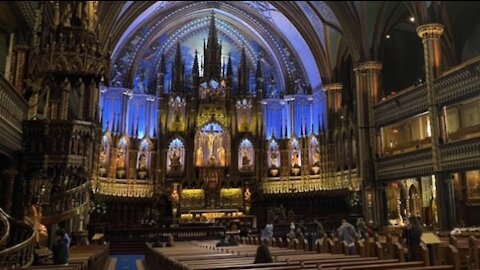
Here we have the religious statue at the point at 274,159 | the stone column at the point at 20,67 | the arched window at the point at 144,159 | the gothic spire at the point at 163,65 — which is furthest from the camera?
the gothic spire at the point at 163,65

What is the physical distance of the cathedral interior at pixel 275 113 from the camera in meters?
21.0

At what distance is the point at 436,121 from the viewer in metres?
20.2

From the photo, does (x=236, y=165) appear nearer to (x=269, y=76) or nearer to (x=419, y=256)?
(x=269, y=76)

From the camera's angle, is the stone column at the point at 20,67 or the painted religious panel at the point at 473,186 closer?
the stone column at the point at 20,67

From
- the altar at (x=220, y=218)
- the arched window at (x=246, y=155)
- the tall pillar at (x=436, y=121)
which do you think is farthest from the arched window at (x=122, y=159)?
the tall pillar at (x=436, y=121)

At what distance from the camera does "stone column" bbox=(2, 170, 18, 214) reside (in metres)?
13.8

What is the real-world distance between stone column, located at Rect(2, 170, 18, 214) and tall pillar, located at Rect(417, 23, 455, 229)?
16.9m

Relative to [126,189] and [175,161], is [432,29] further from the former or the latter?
[126,189]

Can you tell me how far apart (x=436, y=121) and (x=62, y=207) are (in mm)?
16057

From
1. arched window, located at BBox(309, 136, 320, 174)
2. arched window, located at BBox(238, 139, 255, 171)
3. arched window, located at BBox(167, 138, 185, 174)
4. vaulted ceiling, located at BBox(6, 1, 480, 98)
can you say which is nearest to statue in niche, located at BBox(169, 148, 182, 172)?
arched window, located at BBox(167, 138, 185, 174)

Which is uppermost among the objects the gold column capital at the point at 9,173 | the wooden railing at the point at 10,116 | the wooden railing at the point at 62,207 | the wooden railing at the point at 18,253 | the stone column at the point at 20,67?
the stone column at the point at 20,67

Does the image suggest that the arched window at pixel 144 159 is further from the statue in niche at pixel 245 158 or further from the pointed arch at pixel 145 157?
the statue in niche at pixel 245 158

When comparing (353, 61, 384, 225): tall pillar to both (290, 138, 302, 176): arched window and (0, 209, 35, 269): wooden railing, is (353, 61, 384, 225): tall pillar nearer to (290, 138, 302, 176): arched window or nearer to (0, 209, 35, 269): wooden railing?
(290, 138, 302, 176): arched window

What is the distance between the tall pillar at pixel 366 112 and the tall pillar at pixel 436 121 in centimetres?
477
